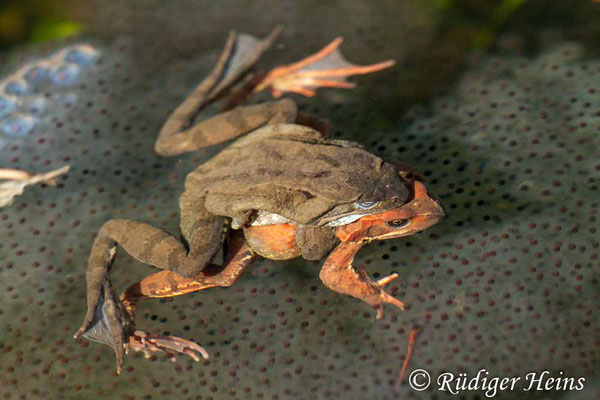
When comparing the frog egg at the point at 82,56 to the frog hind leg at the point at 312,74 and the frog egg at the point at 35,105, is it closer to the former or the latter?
the frog egg at the point at 35,105

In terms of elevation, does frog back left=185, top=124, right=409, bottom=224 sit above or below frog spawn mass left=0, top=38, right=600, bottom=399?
above

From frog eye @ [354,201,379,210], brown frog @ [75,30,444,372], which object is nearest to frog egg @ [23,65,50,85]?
brown frog @ [75,30,444,372]

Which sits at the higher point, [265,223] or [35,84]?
[35,84]

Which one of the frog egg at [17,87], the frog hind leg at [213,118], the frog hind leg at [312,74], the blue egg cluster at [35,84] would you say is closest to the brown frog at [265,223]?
the frog hind leg at [213,118]

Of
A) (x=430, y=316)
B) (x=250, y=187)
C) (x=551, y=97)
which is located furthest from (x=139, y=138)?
(x=551, y=97)

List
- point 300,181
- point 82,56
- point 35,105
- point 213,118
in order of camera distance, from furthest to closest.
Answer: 1. point 82,56
2. point 35,105
3. point 213,118
4. point 300,181

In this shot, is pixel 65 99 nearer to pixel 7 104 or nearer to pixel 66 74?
pixel 66 74

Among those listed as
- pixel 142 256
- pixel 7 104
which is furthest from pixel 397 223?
pixel 7 104

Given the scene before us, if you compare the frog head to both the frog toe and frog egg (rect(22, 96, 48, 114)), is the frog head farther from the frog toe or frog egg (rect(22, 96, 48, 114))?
frog egg (rect(22, 96, 48, 114))
